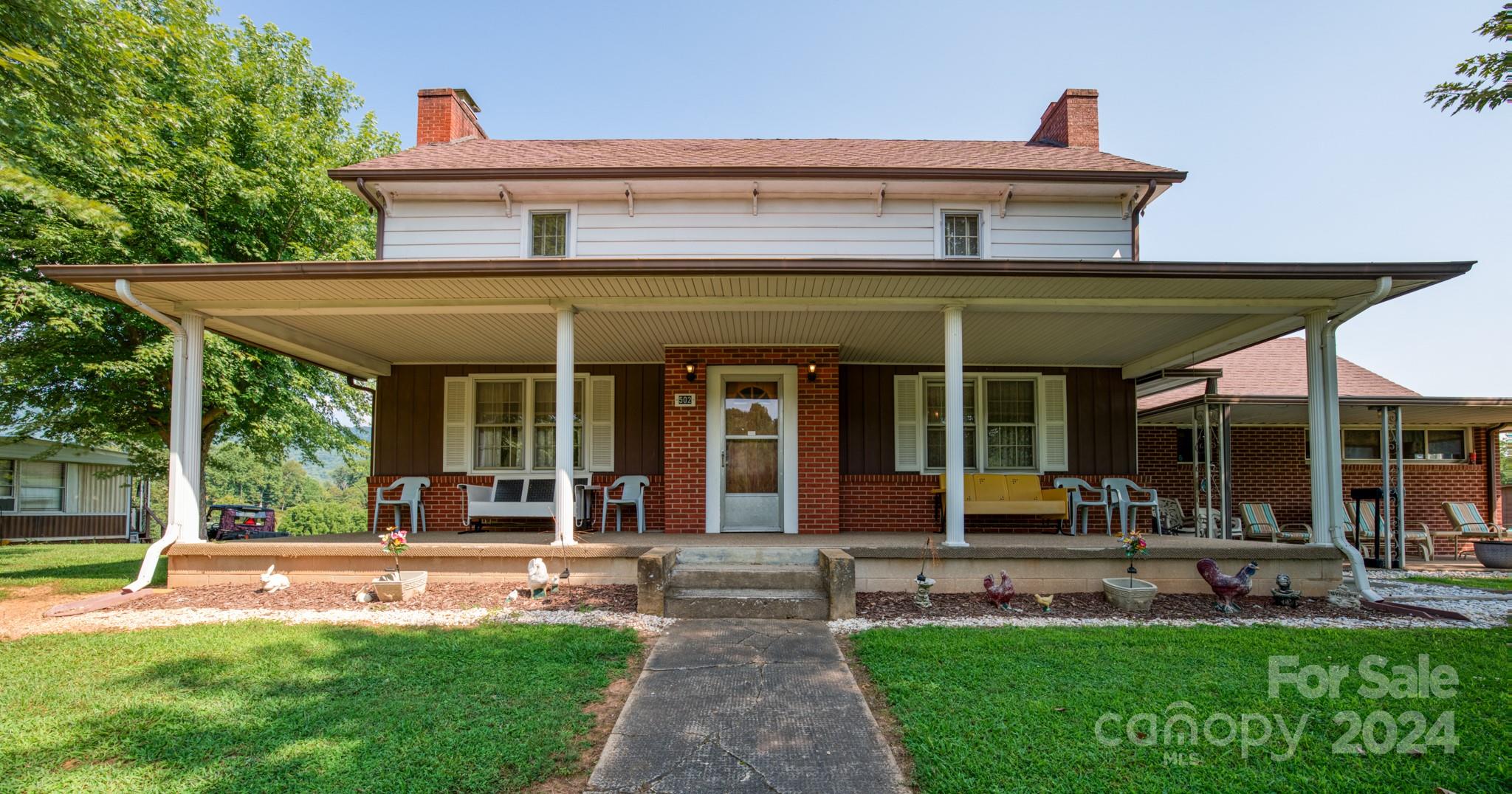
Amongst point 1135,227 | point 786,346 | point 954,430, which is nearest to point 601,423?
point 786,346

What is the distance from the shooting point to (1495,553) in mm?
10000

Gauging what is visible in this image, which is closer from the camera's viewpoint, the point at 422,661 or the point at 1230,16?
the point at 422,661

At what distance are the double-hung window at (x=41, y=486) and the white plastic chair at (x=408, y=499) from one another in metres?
15.0

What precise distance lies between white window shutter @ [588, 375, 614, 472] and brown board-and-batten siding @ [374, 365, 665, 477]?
0.07 metres

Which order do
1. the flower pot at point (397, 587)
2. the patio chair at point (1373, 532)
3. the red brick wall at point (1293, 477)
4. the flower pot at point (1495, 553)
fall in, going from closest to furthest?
the flower pot at point (397, 587), the flower pot at point (1495, 553), the patio chair at point (1373, 532), the red brick wall at point (1293, 477)

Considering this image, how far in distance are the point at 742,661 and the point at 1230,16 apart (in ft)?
27.6

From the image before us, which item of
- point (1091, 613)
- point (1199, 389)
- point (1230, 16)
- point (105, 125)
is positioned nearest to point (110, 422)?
point (105, 125)

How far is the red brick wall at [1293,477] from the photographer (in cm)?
1234

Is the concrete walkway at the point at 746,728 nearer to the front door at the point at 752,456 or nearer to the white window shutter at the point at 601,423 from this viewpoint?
the front door at the point at 752,456

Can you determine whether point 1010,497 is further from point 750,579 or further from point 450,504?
point 450,504

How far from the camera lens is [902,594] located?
5.91m

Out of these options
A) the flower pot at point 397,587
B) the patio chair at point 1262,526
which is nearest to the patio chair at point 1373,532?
the patio chair at point 1262,526

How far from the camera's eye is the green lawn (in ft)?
25.0

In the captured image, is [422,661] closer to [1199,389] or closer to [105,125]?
[105,125]
